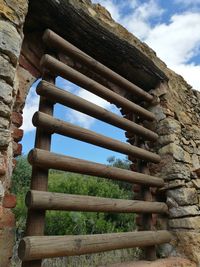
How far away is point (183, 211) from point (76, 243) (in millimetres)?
1416

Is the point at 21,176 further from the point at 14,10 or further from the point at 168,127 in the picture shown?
the point at 14,10

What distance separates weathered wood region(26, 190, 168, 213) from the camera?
204cm

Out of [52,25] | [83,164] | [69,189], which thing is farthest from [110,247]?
[69,189]

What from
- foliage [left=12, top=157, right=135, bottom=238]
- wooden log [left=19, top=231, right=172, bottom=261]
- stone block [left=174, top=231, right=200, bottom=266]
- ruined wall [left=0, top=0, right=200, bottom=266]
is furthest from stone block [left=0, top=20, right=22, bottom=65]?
foliage [left=12, top=157, right=135, bottom=238]

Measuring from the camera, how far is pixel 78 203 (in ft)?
7.45

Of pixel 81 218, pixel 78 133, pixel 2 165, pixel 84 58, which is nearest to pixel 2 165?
pixel 2 165

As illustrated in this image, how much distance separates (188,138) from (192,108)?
606 mm

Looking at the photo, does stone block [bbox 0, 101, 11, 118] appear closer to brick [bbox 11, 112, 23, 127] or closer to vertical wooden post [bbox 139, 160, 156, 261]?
brick [bbox 11, 112, 23, 127]

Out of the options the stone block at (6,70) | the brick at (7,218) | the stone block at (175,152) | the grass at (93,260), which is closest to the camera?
the stone block at (6,70)

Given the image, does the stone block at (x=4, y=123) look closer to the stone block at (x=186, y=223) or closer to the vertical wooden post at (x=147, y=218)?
the vertical wooden post at (x=147, y=218)

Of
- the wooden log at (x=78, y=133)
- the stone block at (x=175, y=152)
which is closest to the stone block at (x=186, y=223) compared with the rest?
the stone block at (x=175, y=152)

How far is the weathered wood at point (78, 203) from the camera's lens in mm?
2035

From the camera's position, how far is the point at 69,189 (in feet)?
27.1

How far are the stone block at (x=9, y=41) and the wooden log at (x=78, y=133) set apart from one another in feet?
1.64
